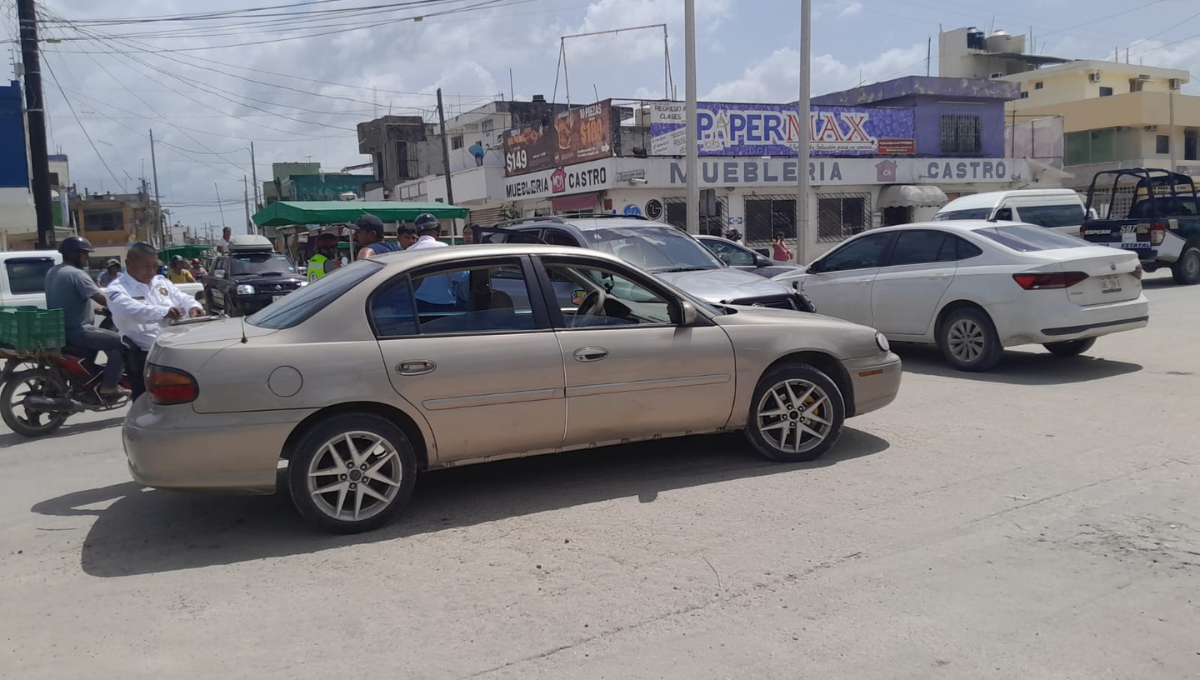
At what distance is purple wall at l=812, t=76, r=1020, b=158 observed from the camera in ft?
96.9

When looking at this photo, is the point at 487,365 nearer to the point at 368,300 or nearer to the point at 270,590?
the point at 368,300

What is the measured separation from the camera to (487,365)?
5.11 meters

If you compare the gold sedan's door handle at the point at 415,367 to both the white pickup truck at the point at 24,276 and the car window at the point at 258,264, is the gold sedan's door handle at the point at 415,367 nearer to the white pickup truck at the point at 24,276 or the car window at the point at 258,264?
the white pickup truck at the point at 24,276

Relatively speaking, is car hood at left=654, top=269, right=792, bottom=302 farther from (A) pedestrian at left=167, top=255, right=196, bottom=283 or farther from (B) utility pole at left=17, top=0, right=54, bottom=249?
(B) utility pole at left=17, top=0, right=54, bottom=249

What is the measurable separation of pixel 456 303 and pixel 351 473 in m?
1.16

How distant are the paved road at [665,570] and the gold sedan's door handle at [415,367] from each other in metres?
0.89

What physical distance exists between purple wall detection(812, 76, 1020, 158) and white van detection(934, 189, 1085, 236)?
12.1 meters

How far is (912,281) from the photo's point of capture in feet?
31.3

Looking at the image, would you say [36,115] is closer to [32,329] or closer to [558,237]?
[32,329]

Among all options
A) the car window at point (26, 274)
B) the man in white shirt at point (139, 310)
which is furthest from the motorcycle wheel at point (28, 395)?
the car window at point (26, 274)

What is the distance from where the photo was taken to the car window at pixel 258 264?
65.9ft

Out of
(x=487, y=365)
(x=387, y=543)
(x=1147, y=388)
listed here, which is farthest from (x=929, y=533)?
(x=1147, y=388)

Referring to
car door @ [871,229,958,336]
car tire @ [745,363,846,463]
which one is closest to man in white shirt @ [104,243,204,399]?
car tire @ [745,363,846,463]

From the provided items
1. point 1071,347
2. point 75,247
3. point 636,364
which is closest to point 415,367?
point 636,364
